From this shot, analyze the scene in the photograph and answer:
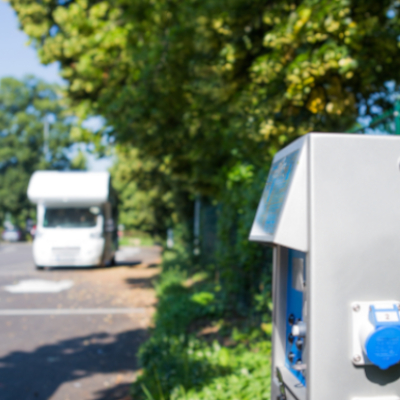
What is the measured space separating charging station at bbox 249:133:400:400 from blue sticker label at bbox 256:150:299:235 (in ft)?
0.15

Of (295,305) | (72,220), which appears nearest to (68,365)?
(72,220)

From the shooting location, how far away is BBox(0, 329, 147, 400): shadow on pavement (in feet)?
16.8

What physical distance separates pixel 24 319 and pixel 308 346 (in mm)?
8325

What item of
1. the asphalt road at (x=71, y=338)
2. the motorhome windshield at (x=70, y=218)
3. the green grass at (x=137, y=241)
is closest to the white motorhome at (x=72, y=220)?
the motorhome windshield at (x=70, y=218)

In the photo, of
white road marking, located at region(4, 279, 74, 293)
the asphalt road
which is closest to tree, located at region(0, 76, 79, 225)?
white road marking, located at region(4, 279, 74, 293)

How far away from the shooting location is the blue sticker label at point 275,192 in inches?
61.1

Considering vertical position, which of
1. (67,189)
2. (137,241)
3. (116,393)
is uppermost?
(67,189)

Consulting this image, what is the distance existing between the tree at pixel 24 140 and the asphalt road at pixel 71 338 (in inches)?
1569

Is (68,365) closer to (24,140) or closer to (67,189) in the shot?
(67,189)

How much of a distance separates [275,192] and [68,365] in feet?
17.0

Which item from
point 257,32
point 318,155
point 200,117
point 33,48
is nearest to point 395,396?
point 318,155

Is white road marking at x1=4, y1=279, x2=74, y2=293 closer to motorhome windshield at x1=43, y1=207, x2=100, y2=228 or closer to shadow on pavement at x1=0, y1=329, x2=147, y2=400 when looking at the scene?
motorhome windshield at x1=43, y1=207, x2=100, y2=228

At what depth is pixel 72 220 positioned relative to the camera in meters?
7.73

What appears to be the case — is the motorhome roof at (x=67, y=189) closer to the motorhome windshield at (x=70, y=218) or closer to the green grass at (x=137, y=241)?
the motorhome windshield at (x=70, y=218)
